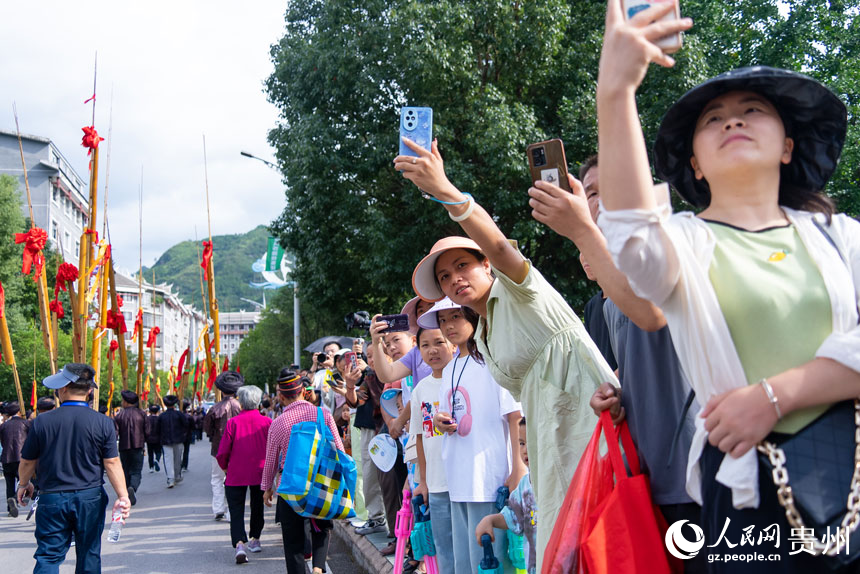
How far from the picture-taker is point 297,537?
20.8ft

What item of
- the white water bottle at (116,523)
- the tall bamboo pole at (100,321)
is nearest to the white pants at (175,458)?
the tall bamboo pole at (100,321)

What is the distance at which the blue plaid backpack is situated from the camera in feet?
19.6

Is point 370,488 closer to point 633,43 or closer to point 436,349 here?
point 436,349

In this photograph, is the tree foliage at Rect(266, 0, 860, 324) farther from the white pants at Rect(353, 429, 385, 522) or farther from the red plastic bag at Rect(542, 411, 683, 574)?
the red plastic bag at Rect(542, 411, 683, 574)

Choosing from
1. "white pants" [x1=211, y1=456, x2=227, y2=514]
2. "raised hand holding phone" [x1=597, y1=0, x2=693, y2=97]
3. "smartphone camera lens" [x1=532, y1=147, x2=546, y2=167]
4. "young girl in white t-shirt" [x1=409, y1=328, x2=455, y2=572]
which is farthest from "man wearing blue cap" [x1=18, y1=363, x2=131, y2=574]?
"raised hand holding phone" [x1=597, y1=0, x2=693, y2=97]

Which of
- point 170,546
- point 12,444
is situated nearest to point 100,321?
point 170,546

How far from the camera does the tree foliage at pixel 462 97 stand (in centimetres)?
1282

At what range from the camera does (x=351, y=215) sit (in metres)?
14.5

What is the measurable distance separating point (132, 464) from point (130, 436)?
0.63 meters

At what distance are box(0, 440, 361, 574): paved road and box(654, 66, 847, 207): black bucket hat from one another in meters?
6.37

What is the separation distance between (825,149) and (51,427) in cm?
643

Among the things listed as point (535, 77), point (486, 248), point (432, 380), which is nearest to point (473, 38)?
point (535, 77)

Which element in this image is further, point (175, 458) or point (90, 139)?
point (175, 458)

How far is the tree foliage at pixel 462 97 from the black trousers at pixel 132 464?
197 inches
